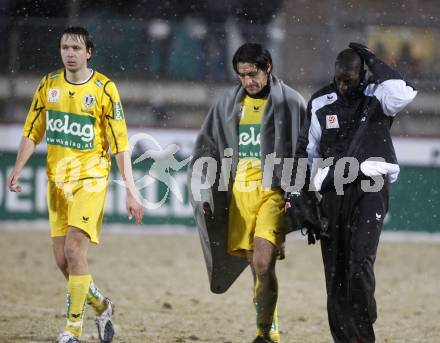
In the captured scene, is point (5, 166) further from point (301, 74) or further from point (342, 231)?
point (342, 231)

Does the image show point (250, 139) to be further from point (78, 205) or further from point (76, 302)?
point (76, 302)

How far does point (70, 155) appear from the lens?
25.5 ft

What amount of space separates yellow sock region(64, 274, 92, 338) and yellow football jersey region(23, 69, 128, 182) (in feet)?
2.46

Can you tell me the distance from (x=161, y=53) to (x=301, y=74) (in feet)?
7.51

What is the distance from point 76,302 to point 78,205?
0.71 meters

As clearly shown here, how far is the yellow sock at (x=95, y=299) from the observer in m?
7.94

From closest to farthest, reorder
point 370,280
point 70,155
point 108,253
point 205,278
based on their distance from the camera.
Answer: point 370,280 < point 70,155 < point 205,278 < point 108,253

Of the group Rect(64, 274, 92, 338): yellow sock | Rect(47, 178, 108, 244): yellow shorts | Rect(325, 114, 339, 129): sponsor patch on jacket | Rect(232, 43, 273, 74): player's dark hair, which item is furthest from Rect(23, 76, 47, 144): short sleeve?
Rect(325, 114, 339, 129): sponsor patch on jacket

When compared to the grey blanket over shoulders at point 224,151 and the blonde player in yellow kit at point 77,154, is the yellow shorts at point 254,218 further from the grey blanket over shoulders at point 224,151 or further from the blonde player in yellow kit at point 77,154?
the blonde player in yellow kit at point 77,154

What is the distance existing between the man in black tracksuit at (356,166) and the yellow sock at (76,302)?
1816mm

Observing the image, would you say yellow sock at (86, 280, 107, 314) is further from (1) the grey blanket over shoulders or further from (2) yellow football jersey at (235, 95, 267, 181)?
(2) yellow football jersey at (235, 95, 267, 181)

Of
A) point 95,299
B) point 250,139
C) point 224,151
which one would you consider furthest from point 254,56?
point 95,299

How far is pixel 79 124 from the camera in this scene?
7.72 metres

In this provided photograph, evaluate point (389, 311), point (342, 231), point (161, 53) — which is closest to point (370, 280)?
point (342, 231)
